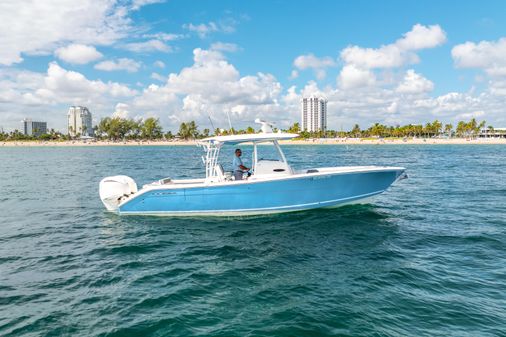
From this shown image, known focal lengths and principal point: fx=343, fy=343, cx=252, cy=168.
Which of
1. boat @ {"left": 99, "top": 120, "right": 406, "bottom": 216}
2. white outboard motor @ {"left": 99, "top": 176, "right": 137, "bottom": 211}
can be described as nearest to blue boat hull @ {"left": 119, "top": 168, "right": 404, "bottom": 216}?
boat @ {"left": 99, "top": 120, "right": 406, "bottom": 216}

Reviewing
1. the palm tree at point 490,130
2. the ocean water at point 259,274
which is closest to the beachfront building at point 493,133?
the palm tree at point 490,130

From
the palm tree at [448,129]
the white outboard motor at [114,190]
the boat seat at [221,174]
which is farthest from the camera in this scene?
the palm tree at [448,129]

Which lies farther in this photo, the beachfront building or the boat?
the beachfront building

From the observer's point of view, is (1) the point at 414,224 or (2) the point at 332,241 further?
(1) the point at 414,224

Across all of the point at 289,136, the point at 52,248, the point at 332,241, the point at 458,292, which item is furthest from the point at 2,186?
the point at 458,292

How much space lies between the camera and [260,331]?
582cm

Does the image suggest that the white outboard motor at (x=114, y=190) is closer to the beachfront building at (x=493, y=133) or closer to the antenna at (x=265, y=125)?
the antenna at (x=265, y=125)

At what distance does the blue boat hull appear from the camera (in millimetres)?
12953

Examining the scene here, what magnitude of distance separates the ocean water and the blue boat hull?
0.45 meters

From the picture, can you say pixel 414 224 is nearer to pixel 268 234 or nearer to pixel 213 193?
pixel 268 234

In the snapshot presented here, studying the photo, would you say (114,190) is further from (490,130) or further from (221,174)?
(490,130)

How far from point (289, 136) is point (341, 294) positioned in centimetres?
727

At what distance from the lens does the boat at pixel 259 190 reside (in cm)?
1296

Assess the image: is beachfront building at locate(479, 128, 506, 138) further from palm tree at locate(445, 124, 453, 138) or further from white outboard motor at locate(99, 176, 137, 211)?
white outboard motor at locate(99, 176, 137, 211)
